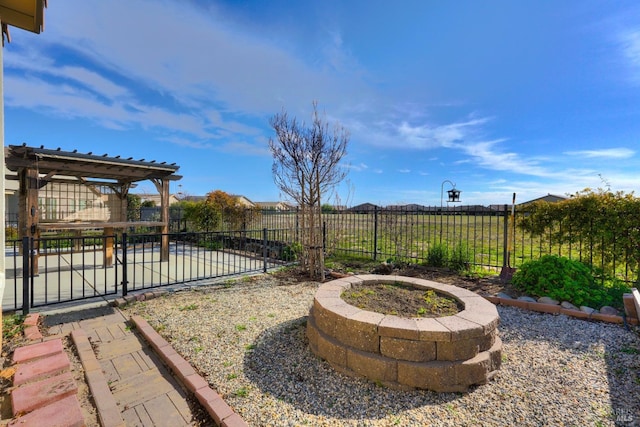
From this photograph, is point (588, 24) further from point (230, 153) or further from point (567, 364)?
point (230, 153)

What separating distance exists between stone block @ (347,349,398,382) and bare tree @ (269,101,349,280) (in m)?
3.24

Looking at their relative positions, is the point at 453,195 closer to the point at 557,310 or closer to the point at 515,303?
the point at 515,303

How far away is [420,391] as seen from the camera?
211cm

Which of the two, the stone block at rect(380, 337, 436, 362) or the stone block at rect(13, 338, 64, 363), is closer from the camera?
the stone block at rect(380, 337, 436, 362)

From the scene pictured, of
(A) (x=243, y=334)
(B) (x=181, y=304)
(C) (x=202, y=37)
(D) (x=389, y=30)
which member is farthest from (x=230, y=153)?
(A) (x=243, y=334)

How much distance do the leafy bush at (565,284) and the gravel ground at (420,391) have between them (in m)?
0.51

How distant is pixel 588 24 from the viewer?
4828 mm

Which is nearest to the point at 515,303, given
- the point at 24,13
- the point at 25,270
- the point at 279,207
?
the point at 279,207

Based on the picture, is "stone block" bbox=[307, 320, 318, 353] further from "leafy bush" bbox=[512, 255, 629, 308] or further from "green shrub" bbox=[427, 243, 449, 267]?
"green shrub" bbox=[427, 243, 449, 267]

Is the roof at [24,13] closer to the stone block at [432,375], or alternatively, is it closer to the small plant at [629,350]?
the stone block at [432,375]

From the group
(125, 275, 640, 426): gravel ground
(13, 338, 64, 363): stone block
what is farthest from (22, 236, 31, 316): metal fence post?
(125, 275, 640, 426): gravel ground

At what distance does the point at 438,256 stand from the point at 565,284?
8.22ft

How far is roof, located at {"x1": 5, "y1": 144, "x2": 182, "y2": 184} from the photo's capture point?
5.21 metres

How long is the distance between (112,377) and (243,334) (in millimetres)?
1205
